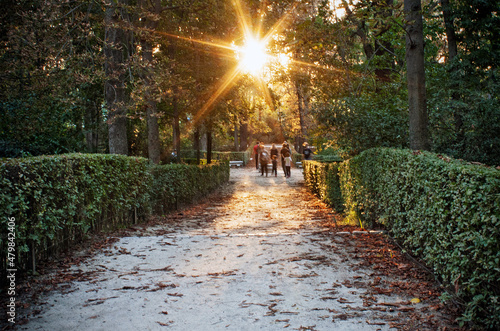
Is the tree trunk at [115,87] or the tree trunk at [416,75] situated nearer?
the tree trunk at [416,75]

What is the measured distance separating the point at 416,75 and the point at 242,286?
5.53 m

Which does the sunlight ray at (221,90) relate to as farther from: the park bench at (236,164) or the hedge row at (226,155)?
the park bench at (236,164)

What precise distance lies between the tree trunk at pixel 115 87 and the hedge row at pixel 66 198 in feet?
7.31

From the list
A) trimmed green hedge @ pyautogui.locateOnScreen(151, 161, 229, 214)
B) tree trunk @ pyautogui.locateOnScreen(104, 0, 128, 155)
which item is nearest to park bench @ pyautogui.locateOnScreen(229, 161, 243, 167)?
trimmed green hedge @ pyautogui.locateOnScreen(151, 161, 229, 214)

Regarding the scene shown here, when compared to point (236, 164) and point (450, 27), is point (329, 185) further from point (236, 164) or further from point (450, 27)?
point (236, 164)

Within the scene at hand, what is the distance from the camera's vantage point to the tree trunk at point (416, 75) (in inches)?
299

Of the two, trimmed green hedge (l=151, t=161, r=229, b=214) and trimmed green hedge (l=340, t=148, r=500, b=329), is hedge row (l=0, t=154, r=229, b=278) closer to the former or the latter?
trimmed green hedge (l=151, t=161, r=229, b=214)

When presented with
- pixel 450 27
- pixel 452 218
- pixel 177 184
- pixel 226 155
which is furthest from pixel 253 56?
pixel 226 155

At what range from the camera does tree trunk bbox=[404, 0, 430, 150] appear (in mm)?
7582

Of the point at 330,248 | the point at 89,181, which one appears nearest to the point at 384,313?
the point at 330,248

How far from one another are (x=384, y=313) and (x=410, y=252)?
85.2 inches

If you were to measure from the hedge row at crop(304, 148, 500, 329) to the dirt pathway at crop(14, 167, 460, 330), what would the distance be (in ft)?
1.25

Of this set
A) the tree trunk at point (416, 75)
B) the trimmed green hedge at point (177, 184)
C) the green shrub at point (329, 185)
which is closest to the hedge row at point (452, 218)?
the tree trunk at point (416, 75)

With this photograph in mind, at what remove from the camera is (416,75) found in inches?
303
